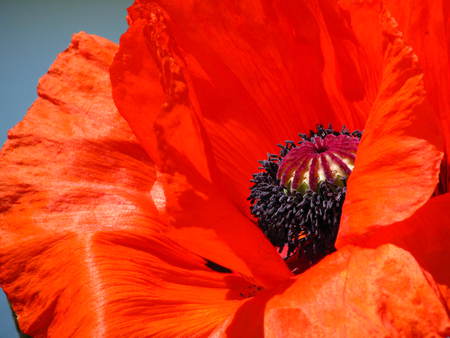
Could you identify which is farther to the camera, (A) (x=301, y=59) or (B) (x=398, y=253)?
(A) (x=301, y=59)

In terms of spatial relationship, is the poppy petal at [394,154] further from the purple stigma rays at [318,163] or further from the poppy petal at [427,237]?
the purple stigma rays at [318,163]

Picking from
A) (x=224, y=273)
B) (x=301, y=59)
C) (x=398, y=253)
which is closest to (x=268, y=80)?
(x=301, y=59)

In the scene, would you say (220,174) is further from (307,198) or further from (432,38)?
(432,38)

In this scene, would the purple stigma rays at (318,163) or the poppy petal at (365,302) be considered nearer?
the poppy petal at (365,302)

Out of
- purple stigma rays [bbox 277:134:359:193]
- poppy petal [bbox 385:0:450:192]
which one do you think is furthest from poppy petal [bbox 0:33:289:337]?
poppy petal [bbox 385:0:450:192]

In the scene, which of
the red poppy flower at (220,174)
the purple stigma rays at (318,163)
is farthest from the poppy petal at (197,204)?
the purple stigma rays at (318,163)

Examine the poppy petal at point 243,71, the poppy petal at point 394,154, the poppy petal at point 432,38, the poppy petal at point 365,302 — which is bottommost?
the poppy petal at point 365,302

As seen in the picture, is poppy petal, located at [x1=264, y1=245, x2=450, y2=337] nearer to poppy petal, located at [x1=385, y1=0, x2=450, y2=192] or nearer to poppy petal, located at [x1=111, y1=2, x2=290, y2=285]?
poppy petal, located at [x1=111, y1=2, x2=290, y2=285]

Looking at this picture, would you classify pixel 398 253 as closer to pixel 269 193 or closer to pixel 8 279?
pixel 269 193
